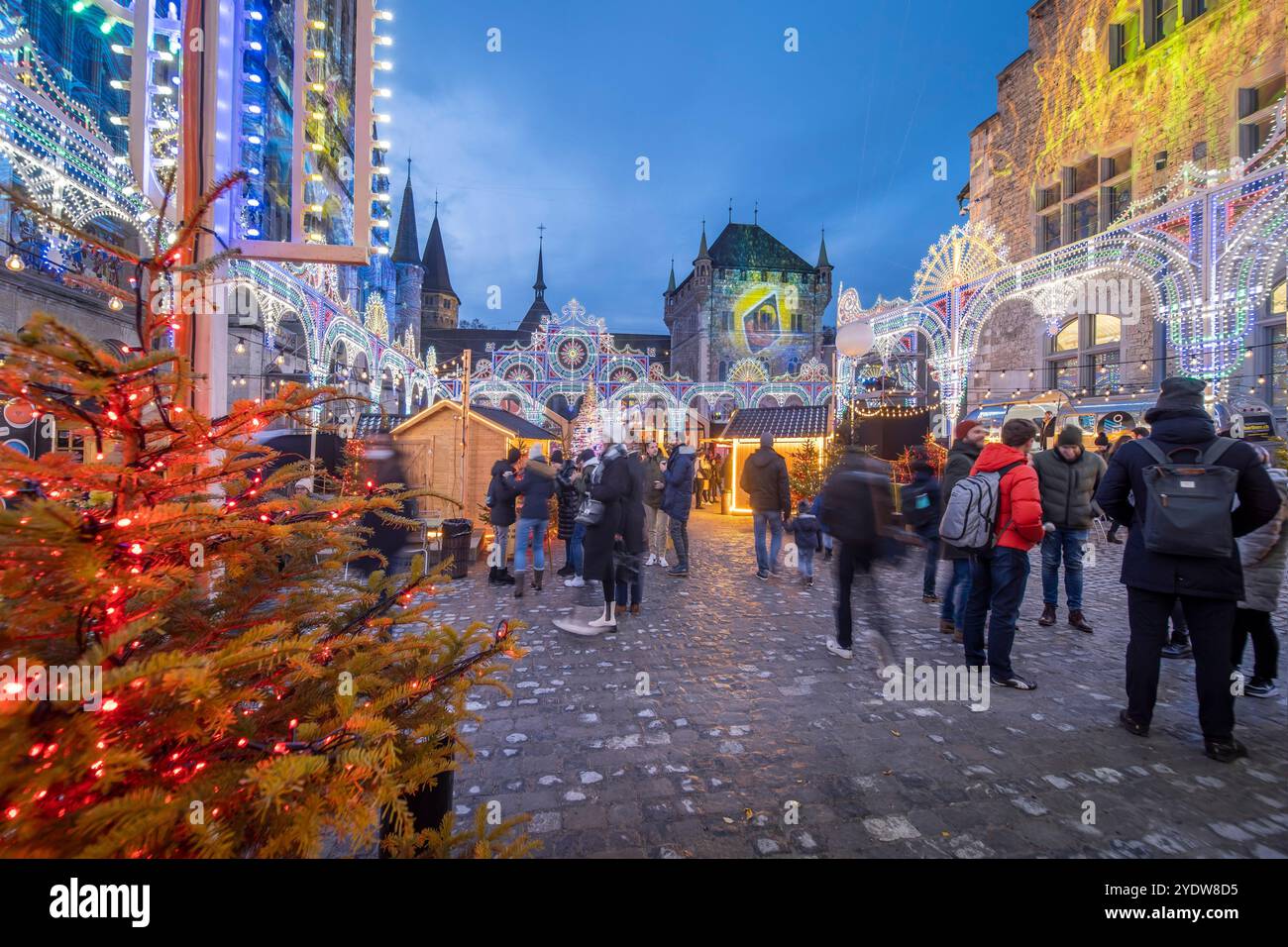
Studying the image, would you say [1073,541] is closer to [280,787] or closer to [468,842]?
[468,842]

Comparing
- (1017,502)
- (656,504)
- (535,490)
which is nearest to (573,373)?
(656,504)

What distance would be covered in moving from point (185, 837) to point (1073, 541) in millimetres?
6873

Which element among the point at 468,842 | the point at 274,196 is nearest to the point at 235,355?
the point at 274,196

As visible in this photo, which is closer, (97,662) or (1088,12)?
(97,662)

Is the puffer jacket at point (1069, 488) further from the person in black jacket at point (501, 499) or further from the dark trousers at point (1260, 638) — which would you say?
the person in black jacket at point (501, 499)

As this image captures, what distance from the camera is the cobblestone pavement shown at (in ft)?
8.37

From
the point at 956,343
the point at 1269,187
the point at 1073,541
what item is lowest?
the point at 1073,541

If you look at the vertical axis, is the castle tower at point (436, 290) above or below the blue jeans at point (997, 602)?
above

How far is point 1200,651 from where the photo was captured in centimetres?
327

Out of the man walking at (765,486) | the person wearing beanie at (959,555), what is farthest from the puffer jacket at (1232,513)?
the man walking at (765,486)

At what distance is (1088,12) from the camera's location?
14.9 meters

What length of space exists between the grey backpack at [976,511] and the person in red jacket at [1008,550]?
0.04 m

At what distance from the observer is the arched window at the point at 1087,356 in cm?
1423
